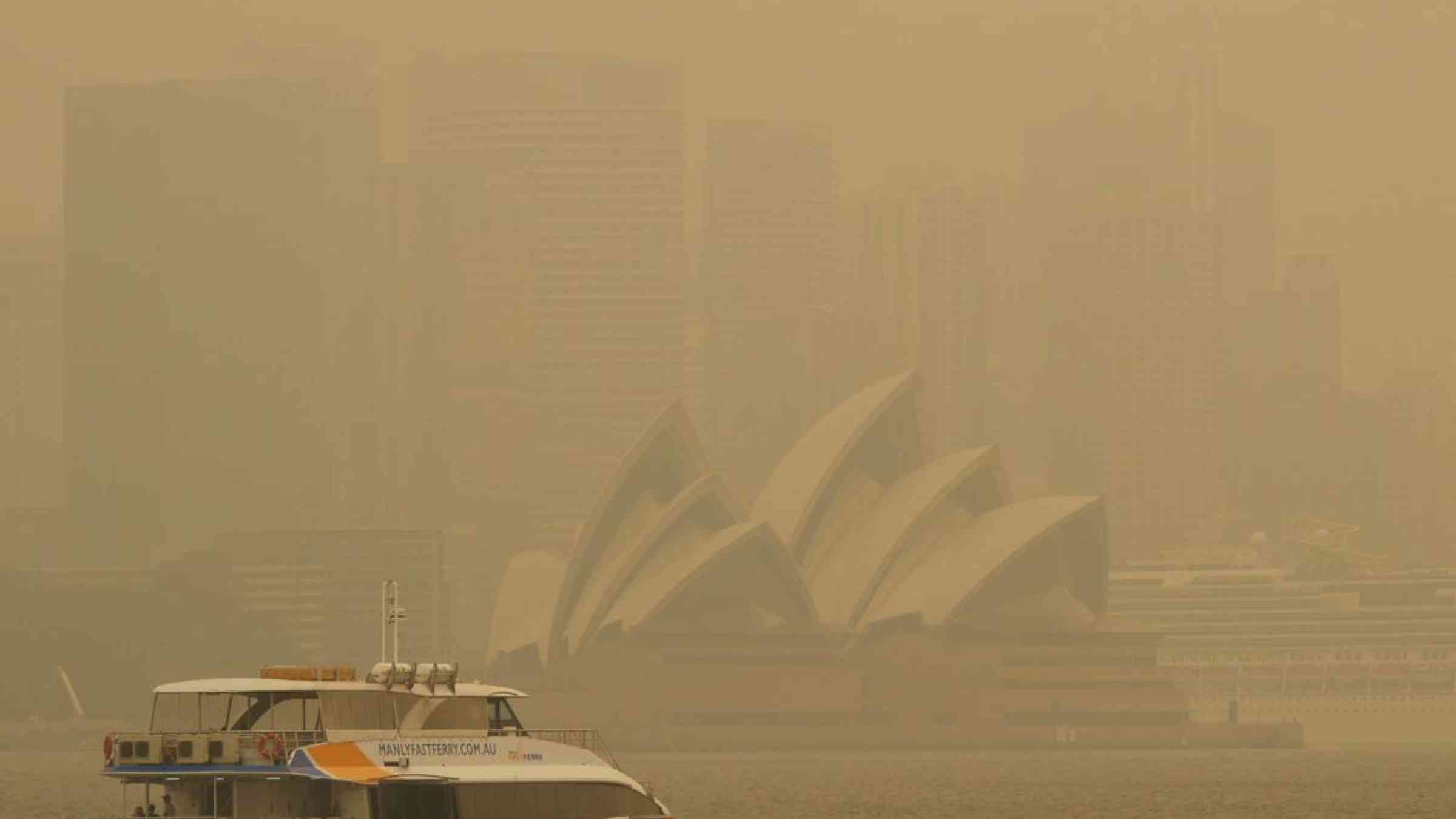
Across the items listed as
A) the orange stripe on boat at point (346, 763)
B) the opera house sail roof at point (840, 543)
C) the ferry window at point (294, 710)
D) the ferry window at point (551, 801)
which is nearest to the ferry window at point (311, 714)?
the ferry window at point (294, 710)

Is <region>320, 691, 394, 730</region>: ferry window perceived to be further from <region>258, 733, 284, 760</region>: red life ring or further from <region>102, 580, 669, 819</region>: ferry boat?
<region>258, 733, 284, 760</region>: red life ring

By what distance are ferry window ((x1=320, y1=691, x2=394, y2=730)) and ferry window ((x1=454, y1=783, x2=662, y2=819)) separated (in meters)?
1.25

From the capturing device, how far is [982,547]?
14188cm

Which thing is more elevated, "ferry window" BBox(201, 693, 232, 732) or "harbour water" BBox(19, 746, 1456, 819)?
"ferry window" BBox(201, 693, 232, 732)

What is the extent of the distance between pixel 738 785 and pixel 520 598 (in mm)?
70762

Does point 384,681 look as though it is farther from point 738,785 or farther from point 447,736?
point 738,785

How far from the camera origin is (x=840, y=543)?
145 metres

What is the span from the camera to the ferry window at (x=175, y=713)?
31.8 m

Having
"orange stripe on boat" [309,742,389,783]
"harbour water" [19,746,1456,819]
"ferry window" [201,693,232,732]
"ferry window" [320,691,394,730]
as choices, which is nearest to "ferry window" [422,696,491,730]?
"ferry window" [320,691,394,730]

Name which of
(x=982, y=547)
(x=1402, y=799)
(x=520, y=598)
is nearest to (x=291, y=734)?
(x=1402, y=799)

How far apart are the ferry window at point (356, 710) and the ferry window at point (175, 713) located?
1.21m

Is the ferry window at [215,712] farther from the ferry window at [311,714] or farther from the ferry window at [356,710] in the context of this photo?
the ferry window at [356,710]

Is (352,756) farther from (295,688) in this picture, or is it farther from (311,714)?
(295,688)

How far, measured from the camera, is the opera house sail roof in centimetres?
13988
